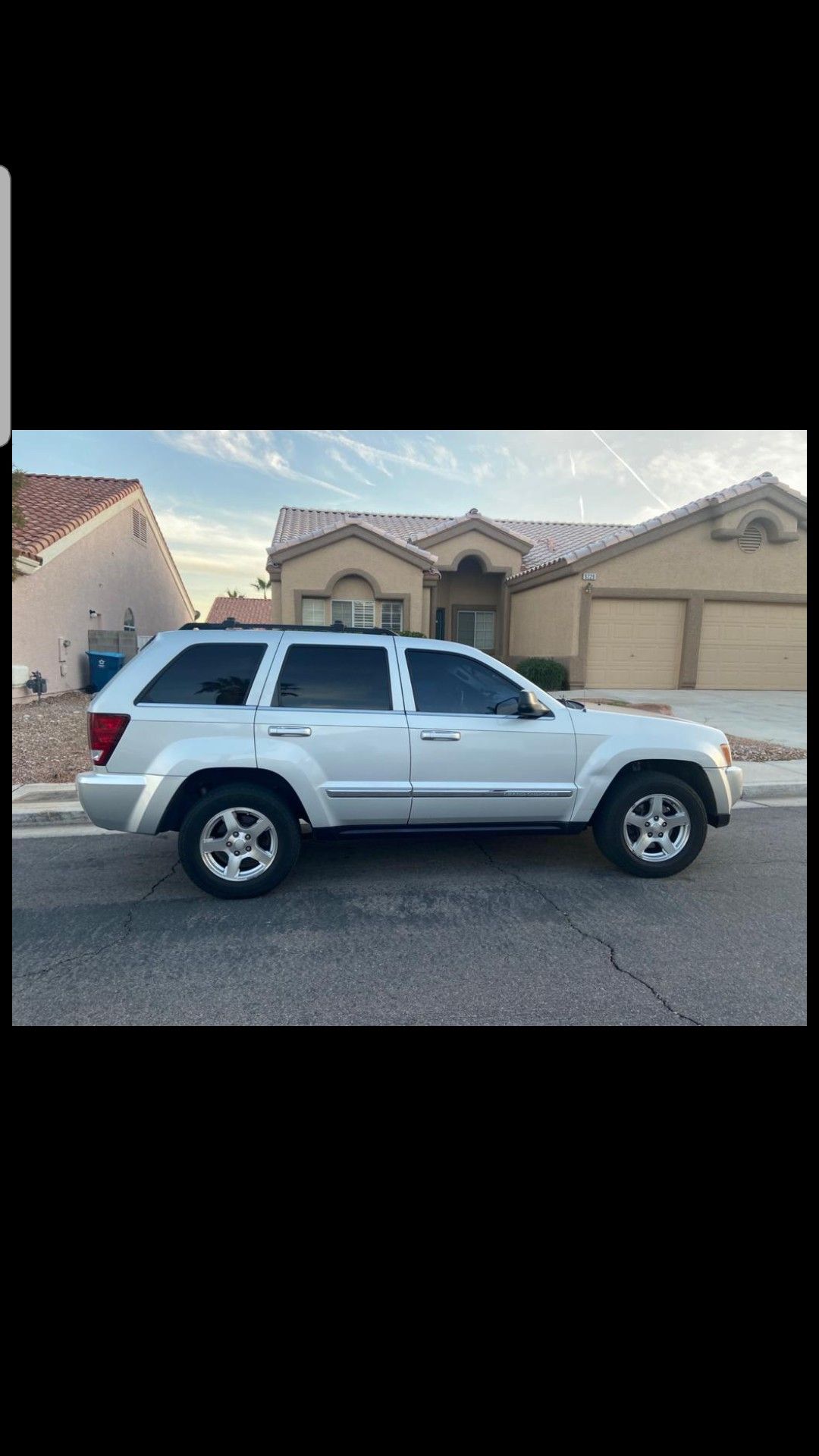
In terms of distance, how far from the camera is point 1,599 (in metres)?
1.63

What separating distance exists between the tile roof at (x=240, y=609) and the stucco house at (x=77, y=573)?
68.5 ft

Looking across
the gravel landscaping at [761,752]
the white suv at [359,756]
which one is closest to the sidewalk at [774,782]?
the gravel landscaping at [761,752]

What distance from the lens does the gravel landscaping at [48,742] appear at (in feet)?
22.2

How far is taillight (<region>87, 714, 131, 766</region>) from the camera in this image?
385 cm

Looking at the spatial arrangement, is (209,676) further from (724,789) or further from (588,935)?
(724,789)

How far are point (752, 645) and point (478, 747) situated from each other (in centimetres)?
1526

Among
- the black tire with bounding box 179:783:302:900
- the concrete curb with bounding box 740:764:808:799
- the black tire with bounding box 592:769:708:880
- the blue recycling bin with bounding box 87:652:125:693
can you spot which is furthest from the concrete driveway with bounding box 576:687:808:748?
the blue recycling bin with bounding box 87:652:125:693

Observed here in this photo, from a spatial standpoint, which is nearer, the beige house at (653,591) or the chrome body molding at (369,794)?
the chrome body molding at (369,794)

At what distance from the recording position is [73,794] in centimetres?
607

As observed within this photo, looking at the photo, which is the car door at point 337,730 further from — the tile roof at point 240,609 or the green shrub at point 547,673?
the tile roof at point 240,609

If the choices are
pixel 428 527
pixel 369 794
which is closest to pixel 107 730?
pixel 369 794

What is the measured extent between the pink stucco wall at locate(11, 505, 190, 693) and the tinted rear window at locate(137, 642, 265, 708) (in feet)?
20.5

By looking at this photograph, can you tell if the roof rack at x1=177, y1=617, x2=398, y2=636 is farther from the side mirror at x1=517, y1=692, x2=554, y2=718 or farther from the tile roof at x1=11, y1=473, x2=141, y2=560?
the tile roof at x1=11, y1=473, x2=141, y2=560

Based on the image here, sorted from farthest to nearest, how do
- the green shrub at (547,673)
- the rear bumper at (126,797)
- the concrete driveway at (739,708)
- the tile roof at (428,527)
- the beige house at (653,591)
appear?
the tile roof at (428,527) → the beige house at (653,591) → the green shrub at (547,673) → the concrete driveway at (739,708) → the rear bumper at (126,797)
